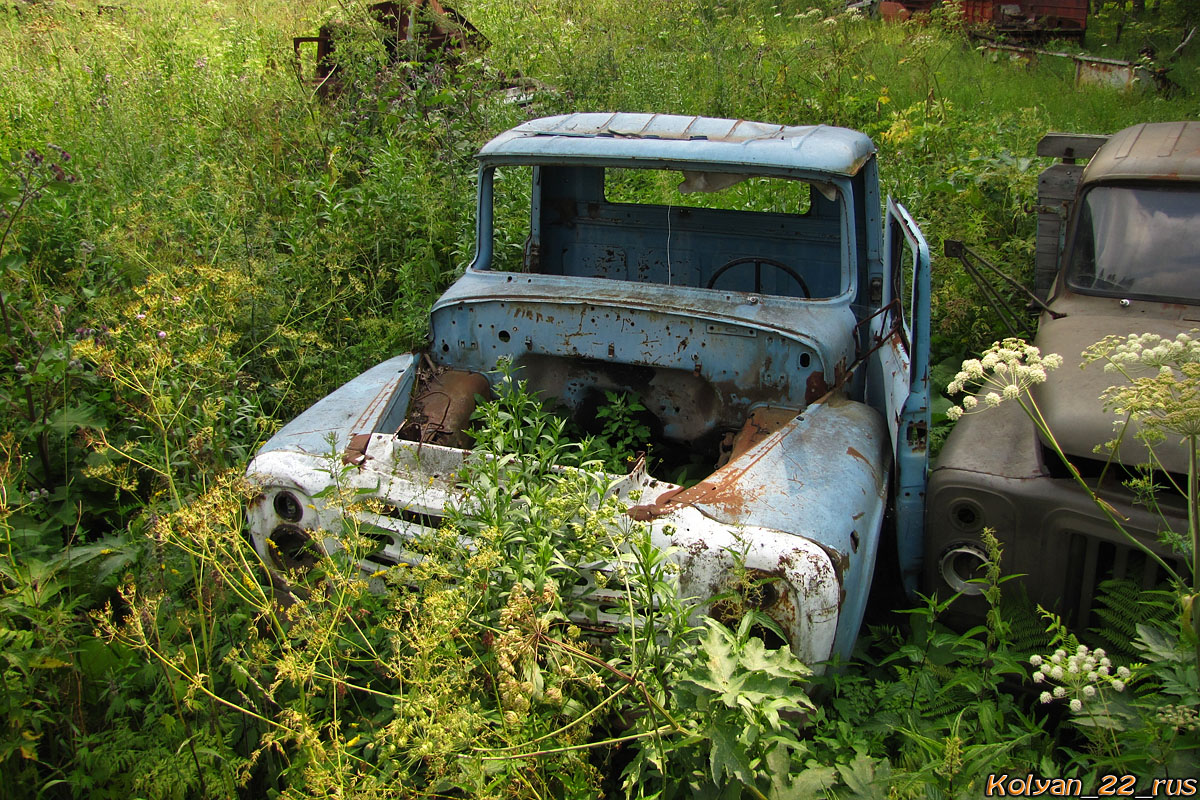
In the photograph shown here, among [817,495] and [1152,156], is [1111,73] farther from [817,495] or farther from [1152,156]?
[817,495]

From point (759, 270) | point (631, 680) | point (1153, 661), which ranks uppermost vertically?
point (759, 270)


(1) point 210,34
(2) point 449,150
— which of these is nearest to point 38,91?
(1) point 210,34

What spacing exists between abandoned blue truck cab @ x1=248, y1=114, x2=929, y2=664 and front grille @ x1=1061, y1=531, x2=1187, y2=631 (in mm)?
493

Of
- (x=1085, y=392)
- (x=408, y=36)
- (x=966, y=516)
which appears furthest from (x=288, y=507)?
(x=408, y=36)

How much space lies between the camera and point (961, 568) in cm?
299

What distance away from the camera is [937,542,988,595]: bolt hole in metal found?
2.94m

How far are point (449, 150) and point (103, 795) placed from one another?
4.82m

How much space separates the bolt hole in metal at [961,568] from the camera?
294 cm

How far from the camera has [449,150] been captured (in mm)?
6297

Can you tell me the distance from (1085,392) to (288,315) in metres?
3.74

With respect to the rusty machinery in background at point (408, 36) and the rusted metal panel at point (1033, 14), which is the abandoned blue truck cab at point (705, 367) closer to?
the rusty machinery in background at point (408, 36)

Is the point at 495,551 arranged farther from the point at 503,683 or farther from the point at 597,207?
the point at 597,207

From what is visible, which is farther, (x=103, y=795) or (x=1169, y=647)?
(x=103, y=795)

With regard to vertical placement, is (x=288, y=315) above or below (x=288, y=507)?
above
